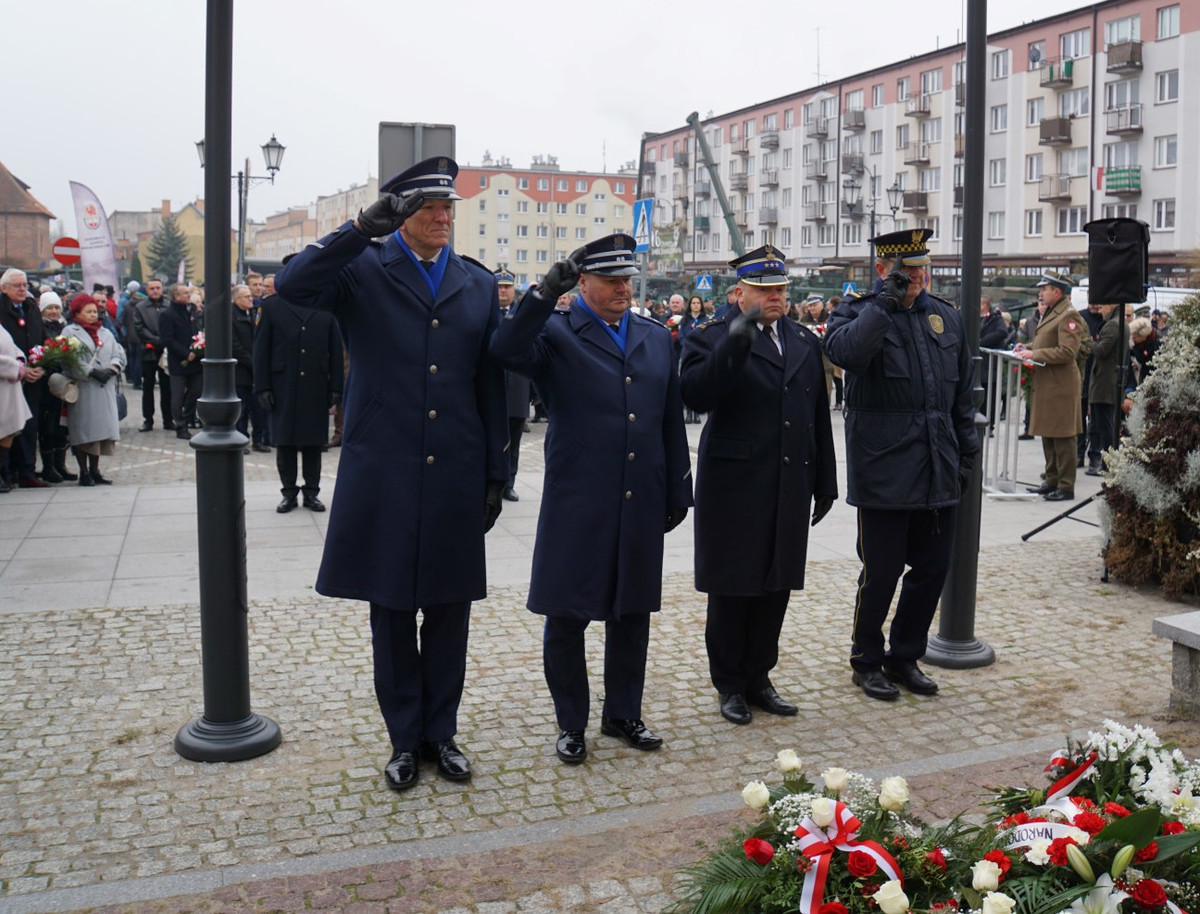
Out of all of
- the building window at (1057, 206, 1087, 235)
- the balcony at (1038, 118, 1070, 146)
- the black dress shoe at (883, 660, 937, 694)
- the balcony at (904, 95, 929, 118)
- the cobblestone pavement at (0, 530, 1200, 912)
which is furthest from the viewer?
the balcony at (904, 95, 929, 118)

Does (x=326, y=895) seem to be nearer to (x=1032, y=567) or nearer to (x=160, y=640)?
(x=160, y=640)

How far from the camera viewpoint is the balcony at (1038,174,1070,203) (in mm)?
57406

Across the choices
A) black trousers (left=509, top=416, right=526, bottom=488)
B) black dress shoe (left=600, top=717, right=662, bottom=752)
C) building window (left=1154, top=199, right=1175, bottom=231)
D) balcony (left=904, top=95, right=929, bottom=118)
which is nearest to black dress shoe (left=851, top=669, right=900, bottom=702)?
black dress shoe (left=600, top=717, right=662, bottom=752)

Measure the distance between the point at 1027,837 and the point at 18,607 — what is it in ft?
20.4

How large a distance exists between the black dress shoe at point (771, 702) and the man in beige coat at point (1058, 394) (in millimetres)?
7201

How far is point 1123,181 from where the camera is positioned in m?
53.5

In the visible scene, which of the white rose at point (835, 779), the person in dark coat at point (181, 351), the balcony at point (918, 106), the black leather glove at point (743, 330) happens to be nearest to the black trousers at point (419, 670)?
the black leather glove at point (743, 330)

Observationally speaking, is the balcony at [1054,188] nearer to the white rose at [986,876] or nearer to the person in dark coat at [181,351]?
the person in dark coat at [181,351]

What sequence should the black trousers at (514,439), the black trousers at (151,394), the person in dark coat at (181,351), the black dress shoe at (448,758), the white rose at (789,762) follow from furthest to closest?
the black trousers at (151,394) → the person in dark coat at (181,351) → the black trousers at (514,439) → the black dress shoe at (448,758) → the white rose at (789,762)

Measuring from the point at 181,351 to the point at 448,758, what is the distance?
511 inches

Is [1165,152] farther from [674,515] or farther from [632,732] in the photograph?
[632,732]

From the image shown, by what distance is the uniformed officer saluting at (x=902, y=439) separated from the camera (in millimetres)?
5832

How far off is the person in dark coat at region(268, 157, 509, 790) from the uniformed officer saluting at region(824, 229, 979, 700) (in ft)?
6.20

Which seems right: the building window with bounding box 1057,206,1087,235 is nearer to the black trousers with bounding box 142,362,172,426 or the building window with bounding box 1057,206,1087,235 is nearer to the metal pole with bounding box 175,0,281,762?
the black trousers with bounding box 142,362,172,426
